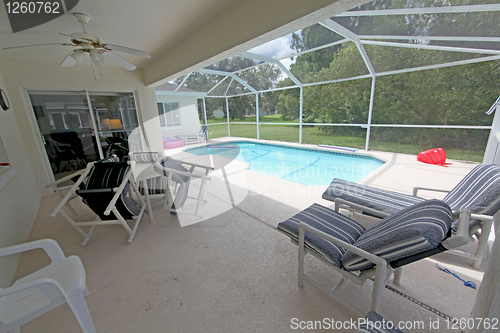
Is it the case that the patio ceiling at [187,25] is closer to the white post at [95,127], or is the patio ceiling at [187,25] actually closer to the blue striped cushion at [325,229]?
the white post at [95,127]

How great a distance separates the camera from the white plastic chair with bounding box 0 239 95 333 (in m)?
0.98

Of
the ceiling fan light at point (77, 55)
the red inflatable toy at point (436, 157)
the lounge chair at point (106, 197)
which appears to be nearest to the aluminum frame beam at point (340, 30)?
the red inflatable toy at point (436, 157)

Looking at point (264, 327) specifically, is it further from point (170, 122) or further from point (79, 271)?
point (170, 122)

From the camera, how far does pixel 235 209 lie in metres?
2.88

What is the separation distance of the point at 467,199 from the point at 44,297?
10.6 feet

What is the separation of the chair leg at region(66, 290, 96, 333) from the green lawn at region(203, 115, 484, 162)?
8521 mm

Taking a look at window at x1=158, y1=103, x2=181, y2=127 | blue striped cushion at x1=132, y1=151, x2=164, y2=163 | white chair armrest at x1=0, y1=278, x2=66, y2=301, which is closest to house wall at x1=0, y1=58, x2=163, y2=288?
white chair armrest at x1=0, y1=278, x2=66, y2=301

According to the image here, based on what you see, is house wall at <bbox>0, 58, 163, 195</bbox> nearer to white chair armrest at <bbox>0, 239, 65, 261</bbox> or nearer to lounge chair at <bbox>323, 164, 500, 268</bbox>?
white chair armrest at <bbox>0, 239, 65, 261</bbox>

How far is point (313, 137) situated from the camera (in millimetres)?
10078

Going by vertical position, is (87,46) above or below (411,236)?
above

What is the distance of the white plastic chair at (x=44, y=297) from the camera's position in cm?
98

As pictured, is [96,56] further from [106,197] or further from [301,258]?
[301,258]

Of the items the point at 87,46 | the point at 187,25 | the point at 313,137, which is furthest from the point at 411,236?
the point at 313,137

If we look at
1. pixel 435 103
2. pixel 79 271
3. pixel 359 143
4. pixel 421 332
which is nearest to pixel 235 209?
pixel 79 271
